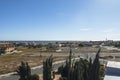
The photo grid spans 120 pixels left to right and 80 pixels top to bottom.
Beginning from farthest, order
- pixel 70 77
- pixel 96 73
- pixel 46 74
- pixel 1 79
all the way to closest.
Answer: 1. pixel 1 79
2. pixel 46 74
3. pixel 70 77
4. pixel 96 73

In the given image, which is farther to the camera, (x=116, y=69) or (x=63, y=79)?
(x=116, y=69)

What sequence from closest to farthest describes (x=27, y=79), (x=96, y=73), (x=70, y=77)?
(x=96, y=73)
(x=70, y=77)
(x=27, y=79)

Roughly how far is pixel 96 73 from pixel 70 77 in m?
3.93

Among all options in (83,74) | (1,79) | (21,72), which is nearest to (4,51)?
(1,79)

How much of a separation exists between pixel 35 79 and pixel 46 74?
12.7 feet

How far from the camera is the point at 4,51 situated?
10150 cm

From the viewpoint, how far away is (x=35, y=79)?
116ft

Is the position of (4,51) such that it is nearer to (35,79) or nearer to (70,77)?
(35,79)

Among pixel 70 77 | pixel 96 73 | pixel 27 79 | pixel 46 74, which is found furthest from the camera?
pixel 27 79

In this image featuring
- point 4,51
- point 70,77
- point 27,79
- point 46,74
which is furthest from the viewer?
point 4,51

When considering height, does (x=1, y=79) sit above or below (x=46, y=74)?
below

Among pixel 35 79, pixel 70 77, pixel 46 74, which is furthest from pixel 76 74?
pixel 35 79

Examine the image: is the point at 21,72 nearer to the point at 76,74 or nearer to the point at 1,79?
the point at 1,79

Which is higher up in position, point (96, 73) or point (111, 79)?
point (96, 73)
